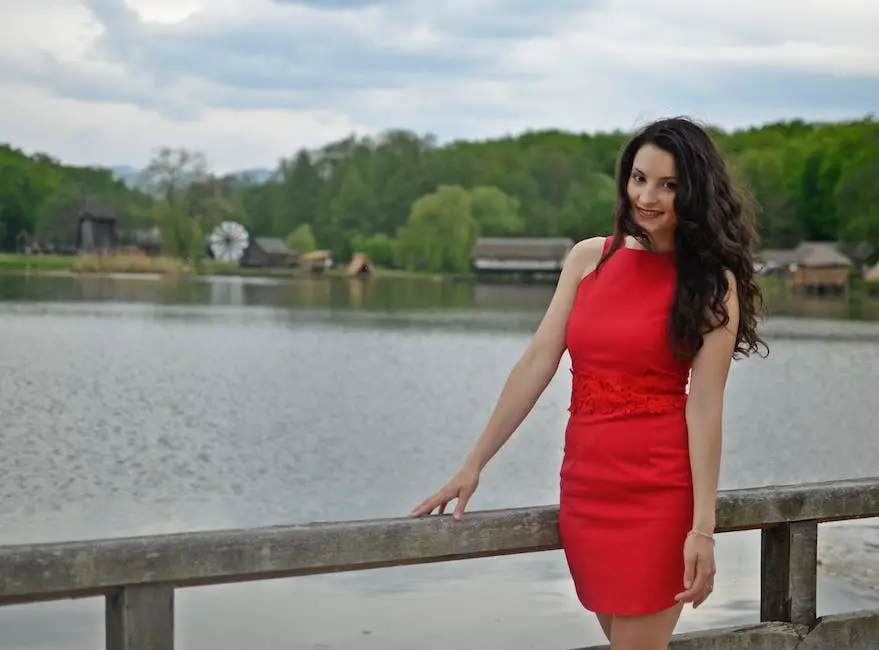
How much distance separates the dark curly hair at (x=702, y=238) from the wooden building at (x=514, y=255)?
11254 cm

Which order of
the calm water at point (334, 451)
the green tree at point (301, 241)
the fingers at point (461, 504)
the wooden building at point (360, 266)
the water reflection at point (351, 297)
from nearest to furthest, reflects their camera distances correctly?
the fingers at point (461, 504) < the calm water at point (334, 451) < the water reflection at point (351, 297) < the wooden building at point (360, 266) < the green tree at point (301, 241)

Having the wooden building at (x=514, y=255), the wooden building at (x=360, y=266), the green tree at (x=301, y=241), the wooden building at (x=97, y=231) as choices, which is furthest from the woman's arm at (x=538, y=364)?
the green tree at (x=301, y=241)

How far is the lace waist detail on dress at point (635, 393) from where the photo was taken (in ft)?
8.09

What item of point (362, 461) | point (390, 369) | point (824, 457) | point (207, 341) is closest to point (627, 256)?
point (362, 461)

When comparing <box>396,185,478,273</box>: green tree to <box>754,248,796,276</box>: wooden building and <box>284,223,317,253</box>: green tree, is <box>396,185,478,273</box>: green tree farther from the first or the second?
<box>754,248,796,276</box>: wooden building

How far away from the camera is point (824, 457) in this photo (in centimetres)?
1844

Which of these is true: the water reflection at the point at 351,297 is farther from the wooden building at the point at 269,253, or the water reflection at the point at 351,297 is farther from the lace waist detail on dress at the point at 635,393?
the lace waist detail on dress at the point at 635,393

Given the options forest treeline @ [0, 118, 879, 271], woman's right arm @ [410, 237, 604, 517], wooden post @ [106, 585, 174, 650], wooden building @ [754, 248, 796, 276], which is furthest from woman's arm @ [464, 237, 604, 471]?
wooden building @ [754, 248, 796, 276]

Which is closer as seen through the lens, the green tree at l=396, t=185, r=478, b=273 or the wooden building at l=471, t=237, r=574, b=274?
the green tree at l=396, t=185, r=478, b=273

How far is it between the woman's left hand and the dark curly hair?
34cm

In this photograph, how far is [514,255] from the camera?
382ft

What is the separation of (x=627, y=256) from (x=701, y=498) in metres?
0.48

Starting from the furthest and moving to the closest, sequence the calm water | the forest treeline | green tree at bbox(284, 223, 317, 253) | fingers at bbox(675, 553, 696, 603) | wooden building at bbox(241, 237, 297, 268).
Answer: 1. green tree at bbox(284, 223, 317, 253)
2. wooden building at bbox(241, 237, 297, 268)
3. the forest treeline
4. the calm water
5. fingers at bbox(675, 553, 696, 603)

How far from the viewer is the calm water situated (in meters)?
8.67
